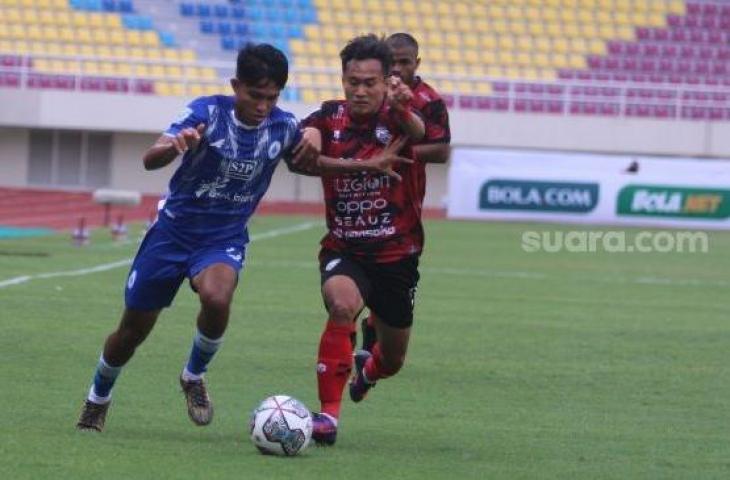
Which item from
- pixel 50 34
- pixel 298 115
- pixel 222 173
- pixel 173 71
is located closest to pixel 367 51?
pixel 222 173

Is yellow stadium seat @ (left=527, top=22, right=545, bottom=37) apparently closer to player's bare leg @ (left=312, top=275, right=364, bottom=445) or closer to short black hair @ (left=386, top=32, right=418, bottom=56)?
short black hair @ (left=386, top=32, right=418, bottom=56)

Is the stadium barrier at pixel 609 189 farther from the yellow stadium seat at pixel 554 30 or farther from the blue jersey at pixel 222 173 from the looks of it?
the blue jersey at pixel 222 173

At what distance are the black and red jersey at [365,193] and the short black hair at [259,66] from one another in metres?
0.65

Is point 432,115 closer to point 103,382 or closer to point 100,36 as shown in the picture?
point 103,382

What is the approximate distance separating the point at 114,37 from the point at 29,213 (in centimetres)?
792

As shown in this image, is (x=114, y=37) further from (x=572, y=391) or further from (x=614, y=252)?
(x=572, y=391)

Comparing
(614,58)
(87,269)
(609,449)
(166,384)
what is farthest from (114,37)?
Answer: (609,449)

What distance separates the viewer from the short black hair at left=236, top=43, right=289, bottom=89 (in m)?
7.75

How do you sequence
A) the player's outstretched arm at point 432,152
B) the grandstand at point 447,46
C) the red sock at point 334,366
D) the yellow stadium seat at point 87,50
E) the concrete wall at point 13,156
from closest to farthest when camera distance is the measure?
the red sock at point 334,366
the player's outstretched arm at point 432,152
the grandstand at point 447,46
the concrete wall at point 13,156
the yellow stadium seat at point 87,50

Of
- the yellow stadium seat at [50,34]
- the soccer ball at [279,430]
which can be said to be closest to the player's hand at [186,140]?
the soccer ball at [279,430]

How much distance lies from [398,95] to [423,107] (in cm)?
69

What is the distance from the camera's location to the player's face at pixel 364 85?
816 cm

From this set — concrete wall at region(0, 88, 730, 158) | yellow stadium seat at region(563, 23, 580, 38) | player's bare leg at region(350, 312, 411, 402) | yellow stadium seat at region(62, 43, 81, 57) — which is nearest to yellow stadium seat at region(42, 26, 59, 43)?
yellow stadium seat at region(62, 43, 81, 57)

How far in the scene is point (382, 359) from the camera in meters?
9.02
